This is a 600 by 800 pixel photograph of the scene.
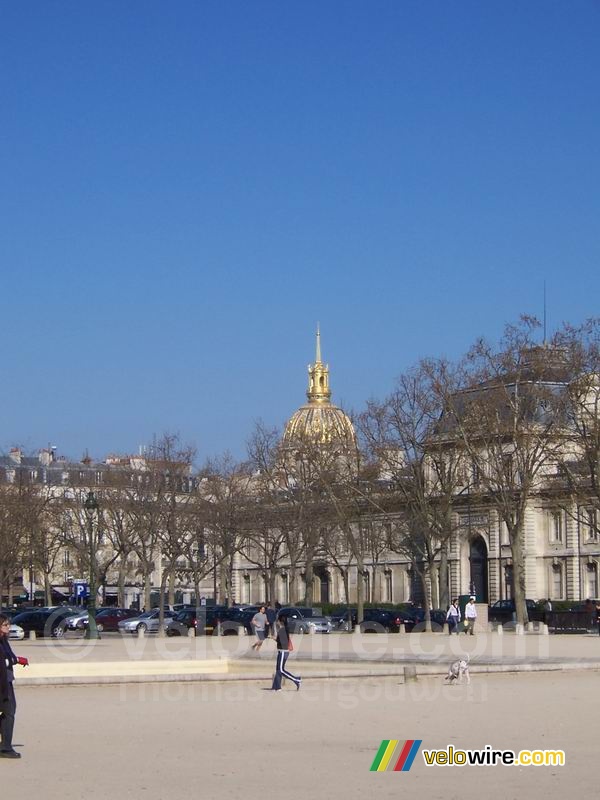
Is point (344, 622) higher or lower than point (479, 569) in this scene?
lower

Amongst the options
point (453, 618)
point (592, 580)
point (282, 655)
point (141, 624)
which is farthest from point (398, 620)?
point (282, 655)

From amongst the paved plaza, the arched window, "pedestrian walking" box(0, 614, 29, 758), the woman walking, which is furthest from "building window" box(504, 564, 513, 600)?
"pedestrian walking" box(0, 614, 29, 758)

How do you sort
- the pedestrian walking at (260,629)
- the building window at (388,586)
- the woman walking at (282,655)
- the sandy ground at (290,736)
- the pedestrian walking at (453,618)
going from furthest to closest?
the building window at (388,586)
the pedestrian walking at (453,618)
the pedestrian walking at (260,629)
the woman walking at (282,655)
the sandy ground at (290,736)

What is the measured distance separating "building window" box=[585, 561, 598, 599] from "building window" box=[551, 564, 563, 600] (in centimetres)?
325

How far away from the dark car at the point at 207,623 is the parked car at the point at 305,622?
6.75 ft

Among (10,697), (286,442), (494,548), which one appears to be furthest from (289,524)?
(10,697)

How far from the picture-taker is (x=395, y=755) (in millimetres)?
17734

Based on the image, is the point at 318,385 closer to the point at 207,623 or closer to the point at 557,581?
the point at 557,581

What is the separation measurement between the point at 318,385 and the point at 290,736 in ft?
540

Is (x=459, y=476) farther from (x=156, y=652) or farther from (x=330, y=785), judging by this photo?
(x=330, y=785)

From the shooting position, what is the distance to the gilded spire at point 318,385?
602ft

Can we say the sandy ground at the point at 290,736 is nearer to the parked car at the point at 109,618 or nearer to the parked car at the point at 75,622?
the parked car at the point at 75,622

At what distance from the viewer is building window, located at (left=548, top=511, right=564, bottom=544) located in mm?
101250

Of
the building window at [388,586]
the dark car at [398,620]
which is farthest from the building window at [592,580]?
the dark car at [398,620]
